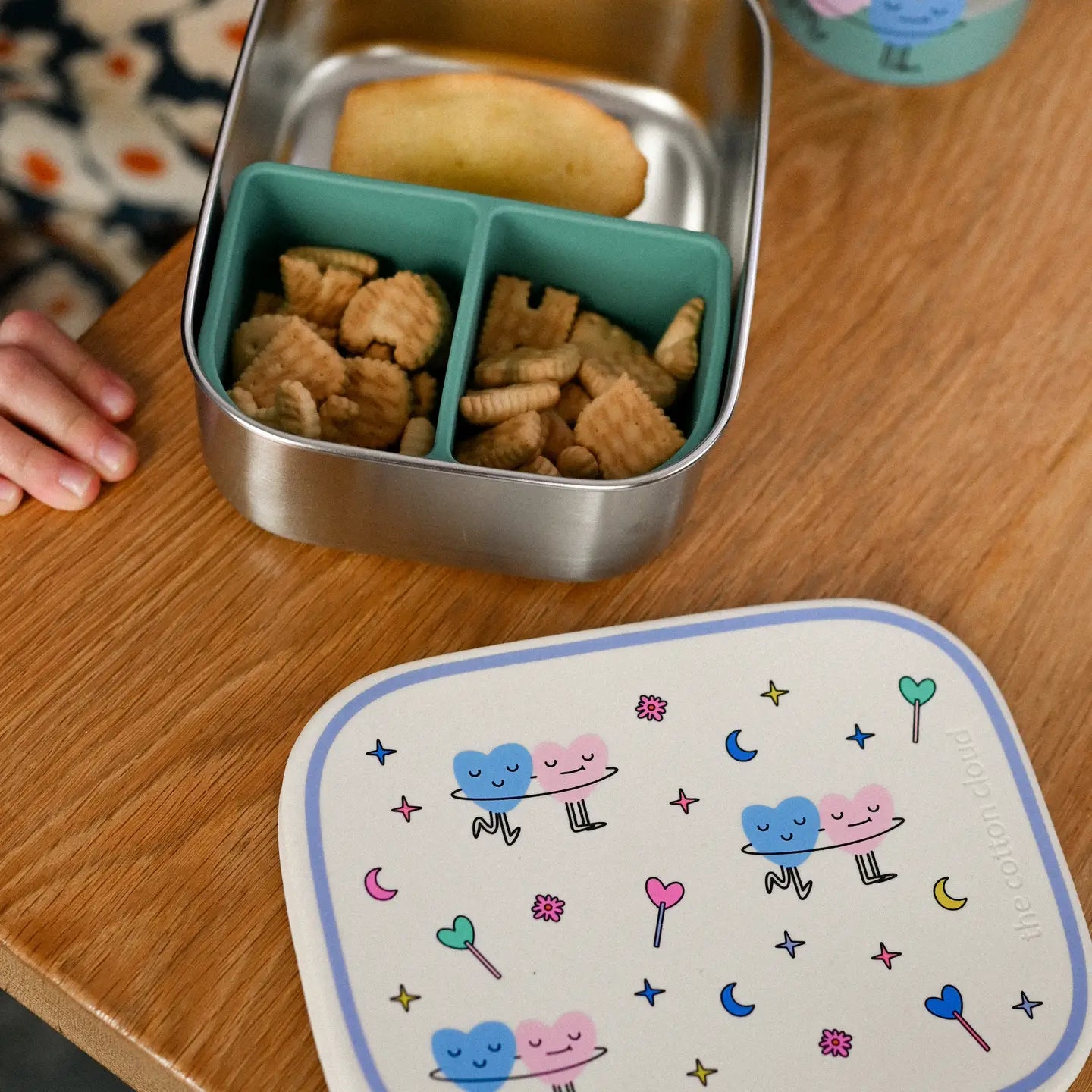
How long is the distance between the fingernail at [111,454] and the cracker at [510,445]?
6.8 inches

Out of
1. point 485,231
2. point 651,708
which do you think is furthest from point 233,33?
point 651,708

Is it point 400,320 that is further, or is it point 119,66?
point 119,66

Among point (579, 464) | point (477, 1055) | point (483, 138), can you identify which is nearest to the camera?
point (477, 1055)

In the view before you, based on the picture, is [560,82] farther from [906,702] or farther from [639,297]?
[906,702]

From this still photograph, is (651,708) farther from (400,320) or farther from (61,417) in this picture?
(61,417)

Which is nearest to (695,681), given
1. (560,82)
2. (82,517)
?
(82,517)

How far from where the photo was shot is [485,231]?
1.90ft

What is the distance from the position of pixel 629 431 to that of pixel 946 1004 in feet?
0.93

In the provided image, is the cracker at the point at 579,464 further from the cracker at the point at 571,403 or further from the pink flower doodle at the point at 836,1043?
the pink flower doodle at the point at 836,1043

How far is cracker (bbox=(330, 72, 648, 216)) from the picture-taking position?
0.67m

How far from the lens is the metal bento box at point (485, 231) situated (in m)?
0.51

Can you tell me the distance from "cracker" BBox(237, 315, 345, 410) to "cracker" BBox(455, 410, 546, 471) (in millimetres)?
75

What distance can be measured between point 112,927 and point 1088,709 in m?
0.46

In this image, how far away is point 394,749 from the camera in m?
0.52
